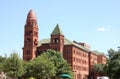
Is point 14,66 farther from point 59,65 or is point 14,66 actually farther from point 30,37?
point 30,37

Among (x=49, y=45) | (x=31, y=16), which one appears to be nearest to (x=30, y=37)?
(x=49, y=45)

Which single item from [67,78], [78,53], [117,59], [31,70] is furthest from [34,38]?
[67,78]

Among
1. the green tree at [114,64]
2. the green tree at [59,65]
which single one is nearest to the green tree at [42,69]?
the green tree at [59,65]

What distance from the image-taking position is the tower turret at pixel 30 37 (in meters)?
118

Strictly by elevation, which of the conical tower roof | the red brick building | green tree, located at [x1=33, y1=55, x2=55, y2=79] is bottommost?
green tree, located at [x1=33, y1=55, x2=55, y2=79]

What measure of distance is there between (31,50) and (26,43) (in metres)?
3.04

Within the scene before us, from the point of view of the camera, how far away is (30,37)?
118812mm

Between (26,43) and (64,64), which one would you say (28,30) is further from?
(64,64)

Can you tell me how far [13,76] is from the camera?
70.2 meters

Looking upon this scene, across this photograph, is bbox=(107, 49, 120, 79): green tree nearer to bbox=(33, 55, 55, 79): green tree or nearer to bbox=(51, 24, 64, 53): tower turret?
bbox=(33, 55, 55, 79): green tree

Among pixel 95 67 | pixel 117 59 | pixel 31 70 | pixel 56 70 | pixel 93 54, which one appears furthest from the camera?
pixel 93 54

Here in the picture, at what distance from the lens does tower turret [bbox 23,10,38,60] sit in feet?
388

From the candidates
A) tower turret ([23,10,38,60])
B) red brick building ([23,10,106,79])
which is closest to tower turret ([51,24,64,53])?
red brick building ([23,10,106,79])

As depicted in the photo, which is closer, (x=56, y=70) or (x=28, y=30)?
(x=56, y=70)
